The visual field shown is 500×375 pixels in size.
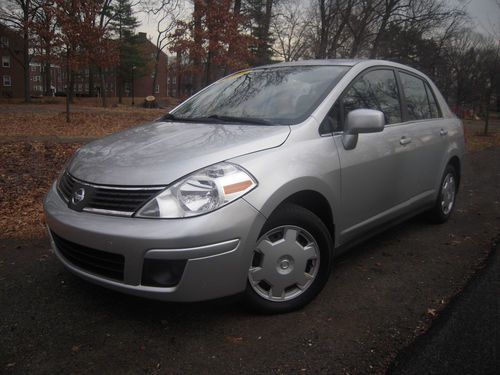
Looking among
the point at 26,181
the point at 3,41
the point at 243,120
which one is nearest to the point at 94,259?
the point at 243,120

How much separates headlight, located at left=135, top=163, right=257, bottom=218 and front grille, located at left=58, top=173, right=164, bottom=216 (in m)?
0.05

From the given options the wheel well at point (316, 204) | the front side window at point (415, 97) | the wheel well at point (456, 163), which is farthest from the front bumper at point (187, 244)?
the wheel well at point (456, 163)

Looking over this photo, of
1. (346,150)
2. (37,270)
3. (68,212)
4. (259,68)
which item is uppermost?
(259,68)

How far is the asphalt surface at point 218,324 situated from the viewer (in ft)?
7.63

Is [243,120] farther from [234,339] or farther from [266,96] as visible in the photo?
[234,339]

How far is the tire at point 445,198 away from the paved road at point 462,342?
1676mm

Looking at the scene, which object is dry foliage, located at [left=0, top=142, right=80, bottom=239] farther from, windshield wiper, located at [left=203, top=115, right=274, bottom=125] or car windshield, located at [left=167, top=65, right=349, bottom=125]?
windshield wiper, located at [left=203, top=115, right=274, bottom=125]

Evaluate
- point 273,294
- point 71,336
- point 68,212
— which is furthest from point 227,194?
point 71,336

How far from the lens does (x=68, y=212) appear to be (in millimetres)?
2637

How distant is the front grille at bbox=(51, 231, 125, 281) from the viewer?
2.42 meters

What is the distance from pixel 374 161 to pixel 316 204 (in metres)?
0.72

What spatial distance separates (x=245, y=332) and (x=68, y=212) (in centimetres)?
126

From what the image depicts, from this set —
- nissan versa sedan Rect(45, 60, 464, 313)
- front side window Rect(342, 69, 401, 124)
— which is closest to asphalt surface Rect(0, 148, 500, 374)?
nissan versa sedan Rect(45, 60, 464, 313)

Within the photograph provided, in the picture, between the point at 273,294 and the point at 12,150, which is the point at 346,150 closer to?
the point at 273,294
